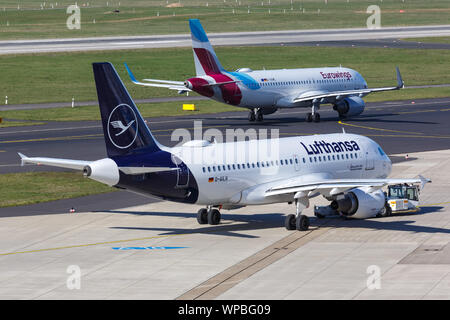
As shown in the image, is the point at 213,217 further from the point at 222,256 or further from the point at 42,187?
the point at 42,187

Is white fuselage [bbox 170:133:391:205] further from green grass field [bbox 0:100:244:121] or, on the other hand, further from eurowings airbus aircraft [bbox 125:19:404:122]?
green grass field [bbox 0:100:244:121]

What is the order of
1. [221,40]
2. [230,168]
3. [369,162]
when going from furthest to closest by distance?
[221,40] → [369,162] → [230,168]

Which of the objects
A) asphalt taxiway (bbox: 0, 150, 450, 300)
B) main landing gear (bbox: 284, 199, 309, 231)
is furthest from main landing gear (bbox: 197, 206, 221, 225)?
main landing gear (bbox: 284, 199, 309, 231)

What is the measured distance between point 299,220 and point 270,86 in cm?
4823

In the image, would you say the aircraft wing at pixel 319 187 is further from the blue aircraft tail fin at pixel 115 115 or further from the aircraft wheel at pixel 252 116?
the aircraft wheel at pixel 252 116

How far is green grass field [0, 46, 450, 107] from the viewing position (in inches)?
4889

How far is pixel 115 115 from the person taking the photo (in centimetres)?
4447

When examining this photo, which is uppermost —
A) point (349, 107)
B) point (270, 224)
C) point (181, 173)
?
point (349, 107)

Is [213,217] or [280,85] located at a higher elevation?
[280,85]

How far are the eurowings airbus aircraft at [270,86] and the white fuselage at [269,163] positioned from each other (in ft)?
123

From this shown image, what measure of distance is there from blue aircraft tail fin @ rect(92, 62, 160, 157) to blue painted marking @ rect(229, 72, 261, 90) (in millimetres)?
48681

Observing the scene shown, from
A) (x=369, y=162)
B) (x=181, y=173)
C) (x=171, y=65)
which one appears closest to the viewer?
(x=181, y=173)

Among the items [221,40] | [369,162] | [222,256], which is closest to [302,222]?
[222,256]

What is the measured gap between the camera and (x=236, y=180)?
47781 mm
